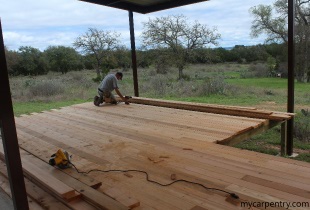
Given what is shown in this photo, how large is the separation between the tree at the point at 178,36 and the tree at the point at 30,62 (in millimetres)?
6317

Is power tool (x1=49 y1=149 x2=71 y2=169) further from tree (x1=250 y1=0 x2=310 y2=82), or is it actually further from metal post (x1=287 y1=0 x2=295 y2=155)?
tree (x1=250 y1=0 x2=310 y2=82)

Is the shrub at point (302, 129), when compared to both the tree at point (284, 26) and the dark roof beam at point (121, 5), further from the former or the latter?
the tree at point (284, 26)

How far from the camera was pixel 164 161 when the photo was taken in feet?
9.19

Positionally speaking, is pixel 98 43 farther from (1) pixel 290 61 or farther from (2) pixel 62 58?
(1) pixel 290 61

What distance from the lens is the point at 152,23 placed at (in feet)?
45.3

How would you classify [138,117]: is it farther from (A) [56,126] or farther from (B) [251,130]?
(B) [251,130]

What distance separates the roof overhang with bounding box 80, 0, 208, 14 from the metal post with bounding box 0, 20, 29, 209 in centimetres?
499

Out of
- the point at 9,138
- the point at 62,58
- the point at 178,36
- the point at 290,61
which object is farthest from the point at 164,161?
the point at 62,58

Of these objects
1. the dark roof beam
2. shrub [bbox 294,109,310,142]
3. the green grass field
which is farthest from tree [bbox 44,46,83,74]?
shrub [bbox 294,109,310,142]

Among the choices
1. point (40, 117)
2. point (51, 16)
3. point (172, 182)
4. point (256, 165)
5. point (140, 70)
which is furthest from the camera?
point (140, 70)

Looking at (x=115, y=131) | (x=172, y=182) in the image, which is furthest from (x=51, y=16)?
(x=172, y=182)

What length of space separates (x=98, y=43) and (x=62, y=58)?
2757 millimetres

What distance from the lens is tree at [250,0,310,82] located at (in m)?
11.6

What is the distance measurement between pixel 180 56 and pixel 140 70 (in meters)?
3.57
